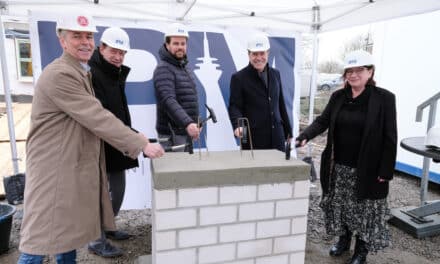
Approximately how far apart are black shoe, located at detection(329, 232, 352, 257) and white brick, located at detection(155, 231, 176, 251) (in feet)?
6.15

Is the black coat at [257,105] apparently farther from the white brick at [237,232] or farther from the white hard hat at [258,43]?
the white brick at [237,232]

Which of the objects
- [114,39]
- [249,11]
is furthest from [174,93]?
[249,11]

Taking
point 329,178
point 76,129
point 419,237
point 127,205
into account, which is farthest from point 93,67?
point 419,237

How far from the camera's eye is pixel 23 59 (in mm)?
10797

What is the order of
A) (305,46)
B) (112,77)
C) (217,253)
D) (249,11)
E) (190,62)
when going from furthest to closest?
(305,46) → (249,11) → (190,62) → (112,77) → (217,253)

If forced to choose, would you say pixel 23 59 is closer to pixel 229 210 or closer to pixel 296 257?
pixel 229 210

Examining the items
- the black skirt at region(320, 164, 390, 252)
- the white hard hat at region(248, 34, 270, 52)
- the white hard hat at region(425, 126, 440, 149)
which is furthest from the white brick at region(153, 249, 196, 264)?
the white hard hat at region(425, 126, 440, 149)

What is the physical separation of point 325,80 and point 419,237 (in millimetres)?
17763

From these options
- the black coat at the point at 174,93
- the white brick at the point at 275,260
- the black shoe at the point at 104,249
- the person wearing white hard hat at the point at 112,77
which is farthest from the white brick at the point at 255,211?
the black shoe at the point at 104,249

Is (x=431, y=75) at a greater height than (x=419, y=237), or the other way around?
(x=431, y=75)

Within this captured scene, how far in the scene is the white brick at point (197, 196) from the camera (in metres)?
1.40

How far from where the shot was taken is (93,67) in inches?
85.9

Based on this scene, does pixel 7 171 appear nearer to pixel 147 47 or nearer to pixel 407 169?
pixel 147 47

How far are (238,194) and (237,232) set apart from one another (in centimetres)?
19
